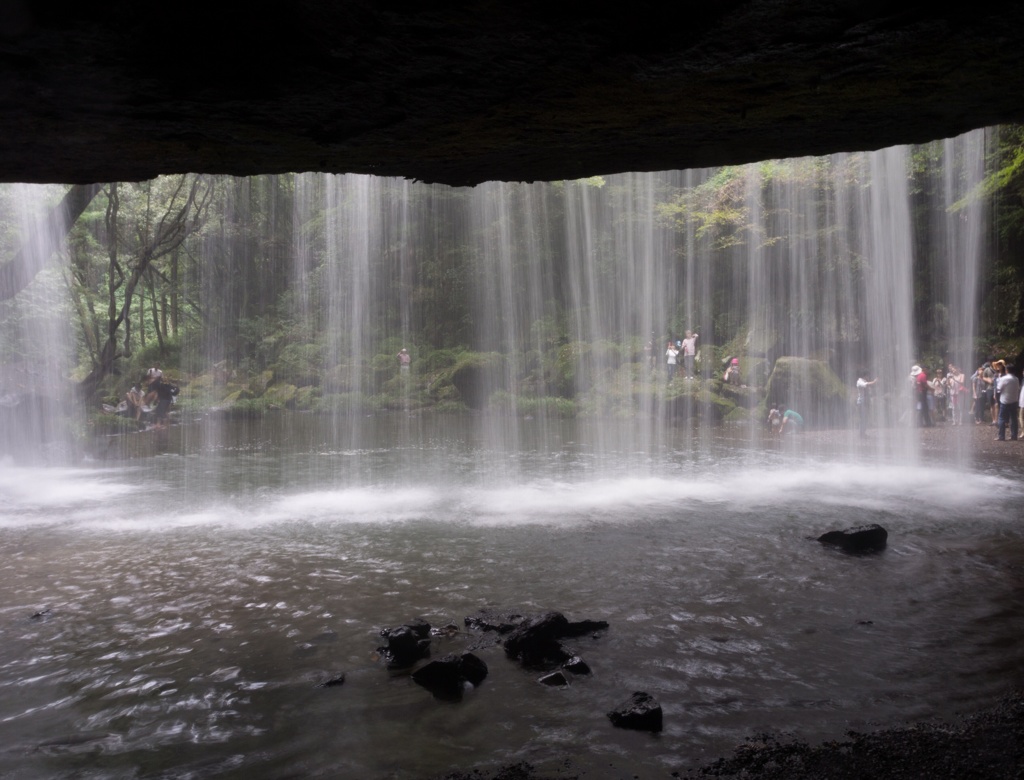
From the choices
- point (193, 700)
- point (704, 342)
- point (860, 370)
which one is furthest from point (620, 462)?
point (704, 342)

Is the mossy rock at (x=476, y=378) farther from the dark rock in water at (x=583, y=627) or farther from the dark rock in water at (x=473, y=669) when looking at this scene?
the dark rock in water at (x=473, y=669)

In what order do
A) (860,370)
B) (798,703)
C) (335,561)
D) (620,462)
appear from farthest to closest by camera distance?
(860,370), (620,462), (335,561), (798,703)

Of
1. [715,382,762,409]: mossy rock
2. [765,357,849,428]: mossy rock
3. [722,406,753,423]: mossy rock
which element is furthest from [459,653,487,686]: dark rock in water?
[715,382,762,409]: mossy rock

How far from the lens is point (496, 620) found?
5988 mm

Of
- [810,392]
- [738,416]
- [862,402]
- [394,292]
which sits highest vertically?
[394,292]

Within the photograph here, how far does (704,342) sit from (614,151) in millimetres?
29225

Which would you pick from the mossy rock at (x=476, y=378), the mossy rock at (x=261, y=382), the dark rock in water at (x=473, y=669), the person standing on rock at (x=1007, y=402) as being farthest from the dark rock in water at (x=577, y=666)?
the mossy rock at (x=261, y=382)

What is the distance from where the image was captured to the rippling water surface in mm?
4211

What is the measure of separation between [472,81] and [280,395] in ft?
108

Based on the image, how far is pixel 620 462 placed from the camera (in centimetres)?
1639

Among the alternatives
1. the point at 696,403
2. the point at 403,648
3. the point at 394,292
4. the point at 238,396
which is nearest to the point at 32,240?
the point at 238,396

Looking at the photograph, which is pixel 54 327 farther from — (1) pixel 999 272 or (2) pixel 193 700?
(1) pixel 999 272

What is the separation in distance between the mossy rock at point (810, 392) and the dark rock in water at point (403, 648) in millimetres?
22292

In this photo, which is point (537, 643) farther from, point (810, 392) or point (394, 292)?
point (394, 292)
